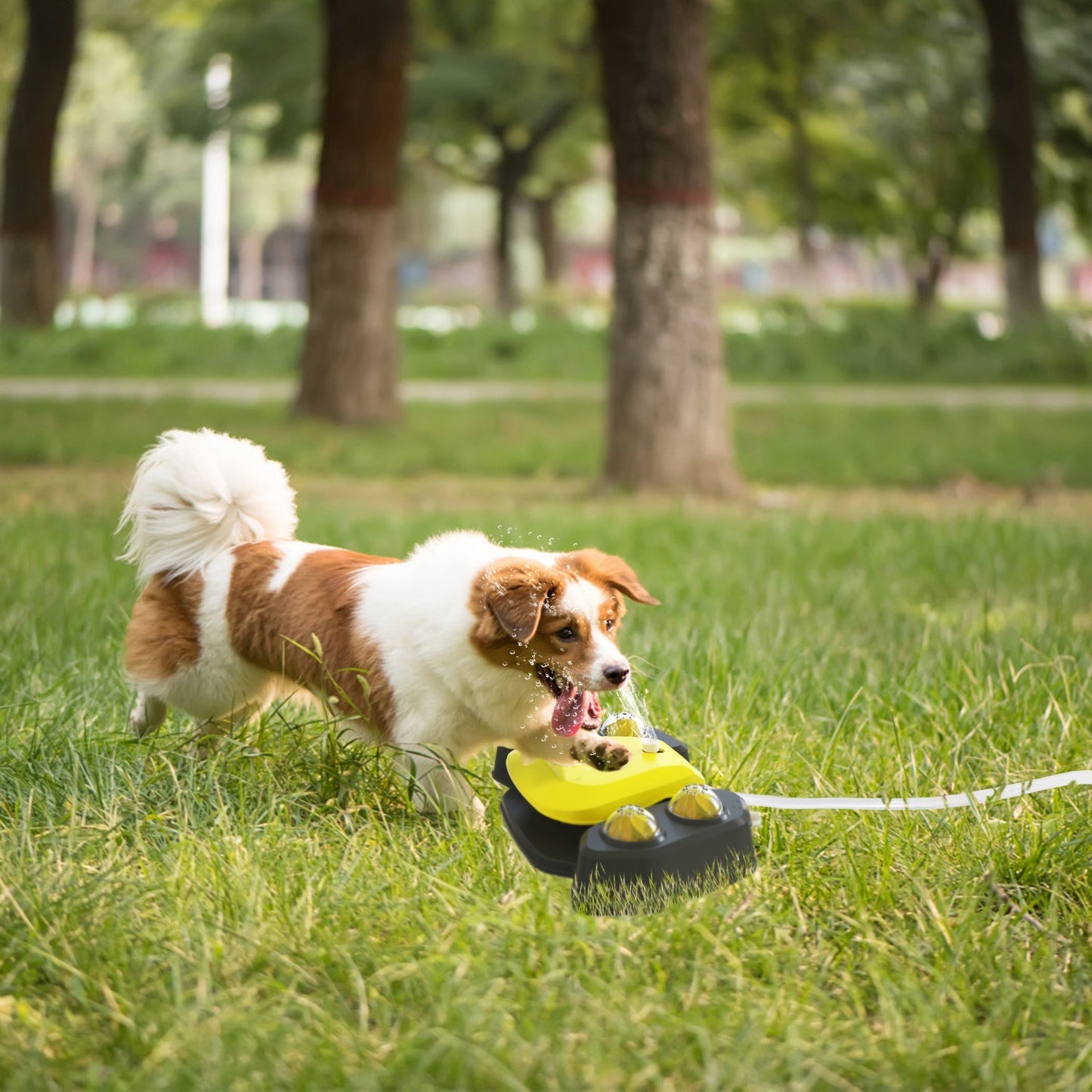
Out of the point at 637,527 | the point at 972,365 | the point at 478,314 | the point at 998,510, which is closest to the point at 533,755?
the point at 637,527

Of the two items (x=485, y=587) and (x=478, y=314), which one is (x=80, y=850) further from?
(x=478, y=314)

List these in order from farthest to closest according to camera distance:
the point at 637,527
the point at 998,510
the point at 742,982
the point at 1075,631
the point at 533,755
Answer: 1. the point at 998,510
2. the point at 637,527
3. the point at 1075,631
4. the point at 533,755
5. the point at 742,982

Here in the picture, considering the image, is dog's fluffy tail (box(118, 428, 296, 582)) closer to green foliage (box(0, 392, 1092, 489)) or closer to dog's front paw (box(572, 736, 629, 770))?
dog's front paw (box(572, 736, 629, 770))

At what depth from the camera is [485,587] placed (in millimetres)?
3215

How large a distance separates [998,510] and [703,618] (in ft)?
15.3

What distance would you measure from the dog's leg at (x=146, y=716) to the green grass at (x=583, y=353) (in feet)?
46.5

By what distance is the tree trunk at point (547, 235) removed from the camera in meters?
36.8

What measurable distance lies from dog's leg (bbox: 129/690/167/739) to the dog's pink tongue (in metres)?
1.24

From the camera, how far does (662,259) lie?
30.5 ft

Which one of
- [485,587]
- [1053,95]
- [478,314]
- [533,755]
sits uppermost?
[1053,95]

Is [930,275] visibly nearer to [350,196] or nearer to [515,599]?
[350,196]

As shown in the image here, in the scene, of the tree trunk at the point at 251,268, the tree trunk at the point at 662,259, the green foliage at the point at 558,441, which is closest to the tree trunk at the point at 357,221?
the green foliage at the point at 558,441

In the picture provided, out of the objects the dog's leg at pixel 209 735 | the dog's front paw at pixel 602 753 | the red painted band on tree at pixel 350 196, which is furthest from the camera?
the red painted band on tree at pixel 350 196

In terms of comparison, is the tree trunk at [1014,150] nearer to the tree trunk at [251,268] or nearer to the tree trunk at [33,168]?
the tree trunk at [33,168]
